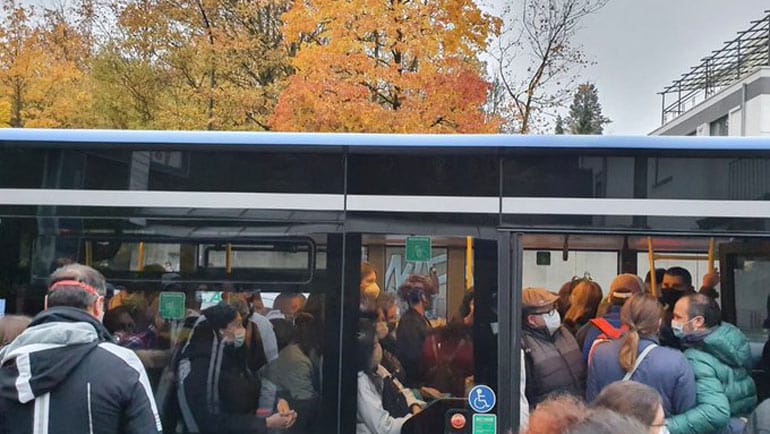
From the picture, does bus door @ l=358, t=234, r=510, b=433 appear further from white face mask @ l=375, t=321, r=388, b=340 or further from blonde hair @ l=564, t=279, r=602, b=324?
blonde hair @ l=564, t=279, r=602, b=324

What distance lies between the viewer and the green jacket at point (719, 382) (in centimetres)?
382

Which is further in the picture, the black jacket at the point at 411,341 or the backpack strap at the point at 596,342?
the backpack strap at the point at 596,342

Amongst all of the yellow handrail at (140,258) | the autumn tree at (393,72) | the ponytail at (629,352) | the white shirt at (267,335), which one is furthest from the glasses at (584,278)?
the autumn tree at (393,72)

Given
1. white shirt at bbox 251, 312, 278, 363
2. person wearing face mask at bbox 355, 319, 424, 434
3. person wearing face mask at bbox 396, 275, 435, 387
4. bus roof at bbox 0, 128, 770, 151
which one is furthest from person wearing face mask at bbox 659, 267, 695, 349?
white shirt at bbox 251, 312, 278, 363

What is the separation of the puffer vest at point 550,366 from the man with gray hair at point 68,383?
222 cm

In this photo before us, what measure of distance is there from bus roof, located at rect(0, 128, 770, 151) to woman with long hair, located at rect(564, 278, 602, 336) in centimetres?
161

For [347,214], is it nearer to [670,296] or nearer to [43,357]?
[43,357]

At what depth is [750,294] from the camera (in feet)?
15.5

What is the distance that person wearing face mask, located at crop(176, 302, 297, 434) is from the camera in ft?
13.5

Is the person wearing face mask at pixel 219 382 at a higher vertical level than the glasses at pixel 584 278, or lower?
lower

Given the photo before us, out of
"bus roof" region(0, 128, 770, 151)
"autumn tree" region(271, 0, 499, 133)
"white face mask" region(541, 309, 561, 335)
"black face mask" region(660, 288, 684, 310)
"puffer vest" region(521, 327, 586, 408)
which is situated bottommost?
"puffer vest" region(521, 327, 586, 408)

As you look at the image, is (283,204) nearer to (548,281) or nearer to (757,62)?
(548,281)

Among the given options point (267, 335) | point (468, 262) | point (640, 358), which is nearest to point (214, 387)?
point (267, 335)

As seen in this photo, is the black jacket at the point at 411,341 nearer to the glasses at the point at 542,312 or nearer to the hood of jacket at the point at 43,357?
the glasses at the point at 542,312
